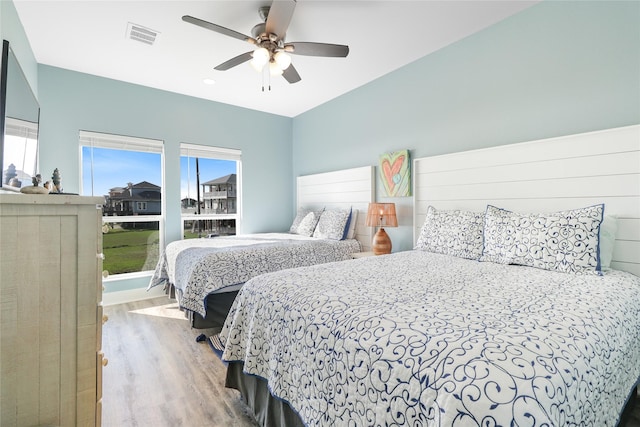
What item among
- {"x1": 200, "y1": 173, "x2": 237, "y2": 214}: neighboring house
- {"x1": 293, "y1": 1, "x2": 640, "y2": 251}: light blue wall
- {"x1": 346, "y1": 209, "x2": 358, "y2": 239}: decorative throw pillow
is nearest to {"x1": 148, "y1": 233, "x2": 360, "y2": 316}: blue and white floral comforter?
{"x1": 346, "y1": 209, "x2": 358, "y2": 239}: decorative throw pillow

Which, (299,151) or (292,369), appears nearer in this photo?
(292,369)

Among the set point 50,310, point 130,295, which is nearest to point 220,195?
point 130,295

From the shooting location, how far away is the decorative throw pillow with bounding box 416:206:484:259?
7.52 feet

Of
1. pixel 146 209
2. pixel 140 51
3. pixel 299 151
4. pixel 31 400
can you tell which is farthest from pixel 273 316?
pixel 299 151

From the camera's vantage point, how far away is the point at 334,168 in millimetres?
4301

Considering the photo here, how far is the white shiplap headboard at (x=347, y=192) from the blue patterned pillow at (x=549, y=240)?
1650 mm

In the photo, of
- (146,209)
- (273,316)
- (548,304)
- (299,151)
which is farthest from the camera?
(299,151)

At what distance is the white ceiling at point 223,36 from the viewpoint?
2303 mm

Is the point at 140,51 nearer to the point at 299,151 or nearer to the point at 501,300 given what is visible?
the point at 299,151

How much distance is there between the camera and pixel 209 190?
4477mm

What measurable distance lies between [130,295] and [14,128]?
8.35 ft

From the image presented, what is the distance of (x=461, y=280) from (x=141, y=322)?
2997mm

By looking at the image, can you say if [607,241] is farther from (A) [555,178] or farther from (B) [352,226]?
(B) [352,226]

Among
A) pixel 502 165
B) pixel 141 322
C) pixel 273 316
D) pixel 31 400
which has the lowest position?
pixel 141 322
